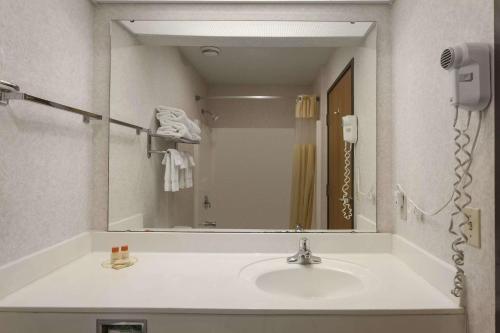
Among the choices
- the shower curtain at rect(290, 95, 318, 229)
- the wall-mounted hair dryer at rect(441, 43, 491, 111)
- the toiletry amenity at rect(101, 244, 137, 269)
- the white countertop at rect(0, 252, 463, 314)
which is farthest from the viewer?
the shower curtain at rect(290, 95, 318, 229)

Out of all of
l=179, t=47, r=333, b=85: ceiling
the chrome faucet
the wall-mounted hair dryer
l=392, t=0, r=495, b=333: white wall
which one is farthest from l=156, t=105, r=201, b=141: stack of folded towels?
the wall-mounted hair dryer

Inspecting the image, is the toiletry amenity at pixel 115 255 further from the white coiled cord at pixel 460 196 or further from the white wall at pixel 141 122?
the white coiled cord at pixel 460 196

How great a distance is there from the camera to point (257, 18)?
1498 mm

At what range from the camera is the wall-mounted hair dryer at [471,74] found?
2.53ft

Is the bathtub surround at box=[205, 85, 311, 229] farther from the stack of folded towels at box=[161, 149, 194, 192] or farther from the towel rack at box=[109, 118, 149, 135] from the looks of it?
the towel rack at box=[109, 118, 149, 135]

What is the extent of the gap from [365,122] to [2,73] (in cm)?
142

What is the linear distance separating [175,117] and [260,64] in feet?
1.59

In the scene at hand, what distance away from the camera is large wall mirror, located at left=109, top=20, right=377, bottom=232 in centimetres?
147

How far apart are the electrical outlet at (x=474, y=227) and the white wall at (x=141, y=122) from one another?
1.09 m

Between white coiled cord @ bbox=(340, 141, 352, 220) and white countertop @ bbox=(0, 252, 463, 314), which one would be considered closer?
white countertop @ bbox=(0, 252, 463, 314)

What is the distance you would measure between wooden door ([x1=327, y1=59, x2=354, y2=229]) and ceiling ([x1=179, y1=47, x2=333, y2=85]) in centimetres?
13

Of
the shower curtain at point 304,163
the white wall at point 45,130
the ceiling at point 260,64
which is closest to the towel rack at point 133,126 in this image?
the white wall at point 45,130

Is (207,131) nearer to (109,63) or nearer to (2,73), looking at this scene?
(109,63)

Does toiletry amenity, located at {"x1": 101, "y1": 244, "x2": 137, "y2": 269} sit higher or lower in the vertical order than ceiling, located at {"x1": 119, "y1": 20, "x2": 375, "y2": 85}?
lower
